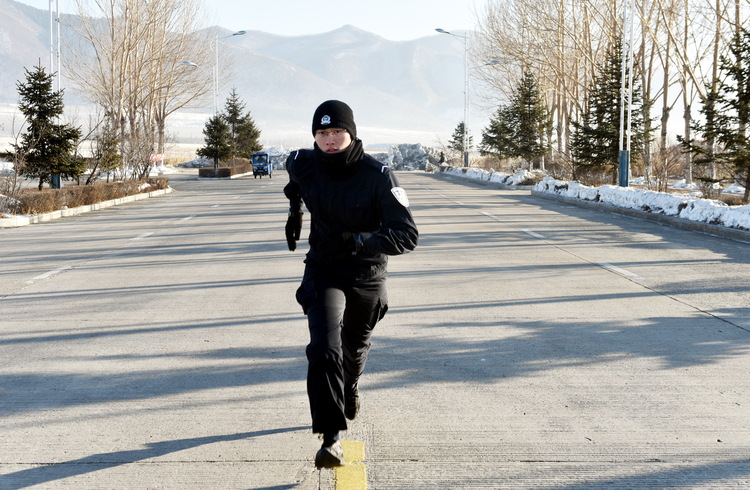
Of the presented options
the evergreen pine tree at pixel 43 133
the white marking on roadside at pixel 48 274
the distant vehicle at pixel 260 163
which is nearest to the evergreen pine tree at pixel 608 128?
the evergreen pine tree at pixel 43 133

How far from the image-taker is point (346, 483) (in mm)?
4395

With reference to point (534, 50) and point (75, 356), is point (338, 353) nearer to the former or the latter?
point (75, 356)

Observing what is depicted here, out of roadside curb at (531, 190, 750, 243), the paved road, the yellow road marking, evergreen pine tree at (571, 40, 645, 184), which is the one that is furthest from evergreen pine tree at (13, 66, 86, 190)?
the yellow road marking

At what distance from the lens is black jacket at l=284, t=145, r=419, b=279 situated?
4793 mm

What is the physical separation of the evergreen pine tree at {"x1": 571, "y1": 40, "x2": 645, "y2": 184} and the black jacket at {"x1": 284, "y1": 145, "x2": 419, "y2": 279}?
34386 mm

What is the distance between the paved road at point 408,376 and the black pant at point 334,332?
361 millimetres

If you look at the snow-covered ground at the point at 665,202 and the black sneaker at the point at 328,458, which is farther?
the snow-covered ground at the point at 665,202

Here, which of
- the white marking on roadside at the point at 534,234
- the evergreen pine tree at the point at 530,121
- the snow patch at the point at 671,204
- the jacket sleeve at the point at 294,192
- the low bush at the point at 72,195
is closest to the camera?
the jacket sleeve at the point at 294,192

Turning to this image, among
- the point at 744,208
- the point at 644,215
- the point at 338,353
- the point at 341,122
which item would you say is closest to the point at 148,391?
the point at 338,353

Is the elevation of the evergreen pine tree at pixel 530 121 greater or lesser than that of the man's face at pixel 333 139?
greater

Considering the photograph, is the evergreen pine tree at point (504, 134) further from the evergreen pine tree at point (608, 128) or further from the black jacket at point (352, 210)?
the black jacket at point (352, 210)

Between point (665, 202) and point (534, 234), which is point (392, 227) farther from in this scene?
point (665, 202)

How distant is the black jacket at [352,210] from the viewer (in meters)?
4.79

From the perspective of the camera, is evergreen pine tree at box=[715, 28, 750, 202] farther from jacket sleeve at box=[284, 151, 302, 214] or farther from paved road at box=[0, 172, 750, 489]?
jacket sleeve at box=[284, 151, 302, 214]
